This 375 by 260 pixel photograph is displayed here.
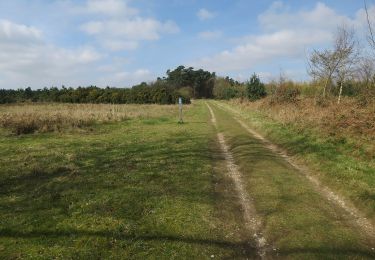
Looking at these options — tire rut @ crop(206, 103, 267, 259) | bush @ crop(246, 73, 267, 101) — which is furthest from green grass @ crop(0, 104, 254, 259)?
bush @ crop(246, 73, 267, 101)

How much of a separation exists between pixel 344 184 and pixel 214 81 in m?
116

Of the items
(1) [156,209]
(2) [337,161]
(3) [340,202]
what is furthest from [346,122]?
(1) [156,209]

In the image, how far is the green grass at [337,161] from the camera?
890 cm

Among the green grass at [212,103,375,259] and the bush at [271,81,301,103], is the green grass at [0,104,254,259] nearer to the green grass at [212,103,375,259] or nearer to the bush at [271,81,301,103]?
the green grass at [212,103,375,259]

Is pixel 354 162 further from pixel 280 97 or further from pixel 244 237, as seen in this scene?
pixel 280 97

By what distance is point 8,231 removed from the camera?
258 inches

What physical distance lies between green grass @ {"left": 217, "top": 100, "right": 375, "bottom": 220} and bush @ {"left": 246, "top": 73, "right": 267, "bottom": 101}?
105ft

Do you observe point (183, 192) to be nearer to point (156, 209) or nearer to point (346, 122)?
point (156, 209)

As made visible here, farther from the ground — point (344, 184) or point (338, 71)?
point (338, 71)

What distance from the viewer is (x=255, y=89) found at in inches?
2009

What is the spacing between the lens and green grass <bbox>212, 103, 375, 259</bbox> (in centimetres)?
608

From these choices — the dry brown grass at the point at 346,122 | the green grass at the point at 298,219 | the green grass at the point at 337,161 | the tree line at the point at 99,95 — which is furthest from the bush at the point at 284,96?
the tree line at the point at 99,95

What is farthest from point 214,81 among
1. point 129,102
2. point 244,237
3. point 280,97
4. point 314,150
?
point 244,237

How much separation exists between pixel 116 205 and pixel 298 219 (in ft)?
12.0
